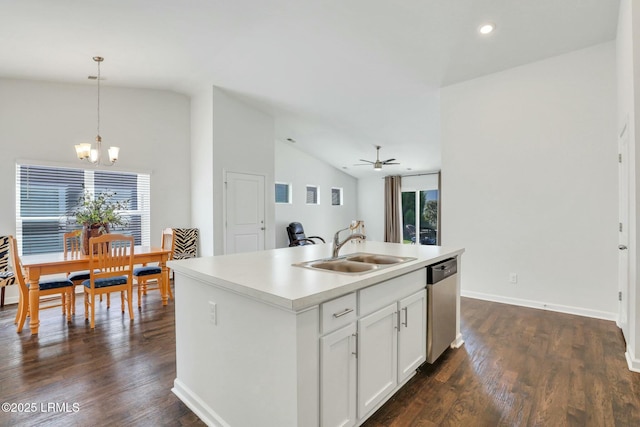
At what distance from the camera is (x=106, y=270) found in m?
3.42

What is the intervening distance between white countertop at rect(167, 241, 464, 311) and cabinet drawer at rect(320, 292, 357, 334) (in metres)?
0.06

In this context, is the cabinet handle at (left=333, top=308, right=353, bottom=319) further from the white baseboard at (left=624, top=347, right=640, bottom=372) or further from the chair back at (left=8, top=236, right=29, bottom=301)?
the chair back at (left=8, top=236, right=29, bottom=301)

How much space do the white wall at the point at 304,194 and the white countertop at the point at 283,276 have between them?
18.7 feet

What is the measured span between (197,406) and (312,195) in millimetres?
7335

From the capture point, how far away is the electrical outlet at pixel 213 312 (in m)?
1.71

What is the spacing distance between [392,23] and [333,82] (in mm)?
1451

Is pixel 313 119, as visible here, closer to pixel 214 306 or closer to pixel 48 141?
pixel 48 141

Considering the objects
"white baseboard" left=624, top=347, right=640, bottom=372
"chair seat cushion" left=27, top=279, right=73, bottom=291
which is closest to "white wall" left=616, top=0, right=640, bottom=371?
"white baseboard" left=624, top=347, right=640, bottom=372

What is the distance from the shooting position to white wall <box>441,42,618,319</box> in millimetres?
3418

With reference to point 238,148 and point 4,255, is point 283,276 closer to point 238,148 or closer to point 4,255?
point 238,148

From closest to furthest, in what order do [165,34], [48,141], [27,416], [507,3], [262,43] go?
[27,416] < [507,3] < [165,34] < [262,43] < [48,141]

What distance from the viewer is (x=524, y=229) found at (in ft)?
12.6

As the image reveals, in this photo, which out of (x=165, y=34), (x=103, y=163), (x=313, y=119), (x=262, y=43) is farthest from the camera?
(x=313, y=119)

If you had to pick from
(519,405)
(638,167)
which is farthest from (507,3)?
(519,405)
